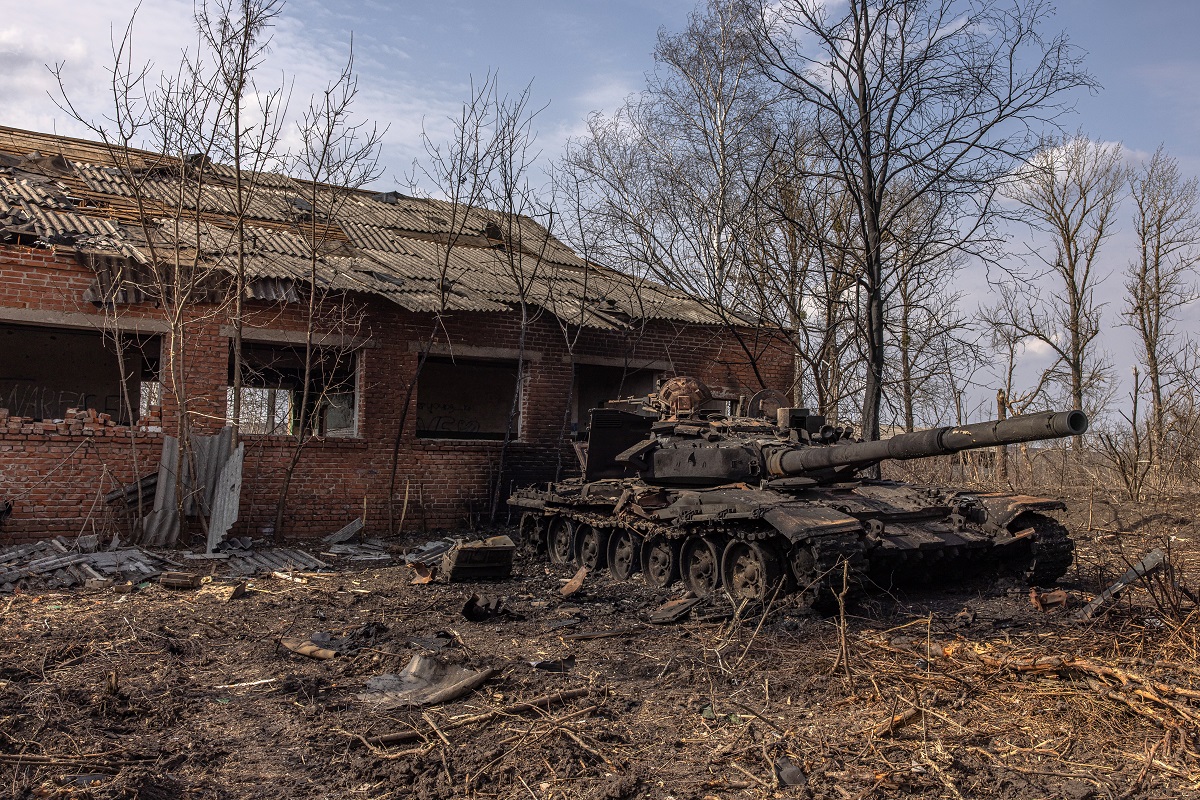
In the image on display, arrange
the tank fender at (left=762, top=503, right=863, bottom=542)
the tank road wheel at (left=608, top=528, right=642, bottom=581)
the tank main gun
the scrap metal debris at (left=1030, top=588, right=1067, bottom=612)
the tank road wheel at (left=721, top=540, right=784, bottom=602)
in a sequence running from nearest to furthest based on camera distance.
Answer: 1. the tank main gun
2. the tank fender at (left=762, top=503, right=863, bottom=542)
3. the scrap metal debris at (left=1030, top=588, right=1067, bottom=612)
4. the tank road wheel at (left=721, top=540, right=784, bottom=602)
5. the tank road wheel at (left=608, top=528, right=642, bottom=581)

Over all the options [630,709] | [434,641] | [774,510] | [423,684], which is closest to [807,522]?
[774,510]

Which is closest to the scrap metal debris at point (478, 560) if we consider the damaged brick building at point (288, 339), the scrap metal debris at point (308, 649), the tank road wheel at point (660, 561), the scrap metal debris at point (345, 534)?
the tank road wheel at point (660, 561)

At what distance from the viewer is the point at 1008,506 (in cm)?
932

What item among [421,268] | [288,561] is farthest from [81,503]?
[421,268]

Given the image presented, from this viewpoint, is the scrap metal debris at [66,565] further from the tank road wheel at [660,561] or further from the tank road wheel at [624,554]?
the tank road wheel at [660,561]

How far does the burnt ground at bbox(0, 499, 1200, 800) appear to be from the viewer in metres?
4.36

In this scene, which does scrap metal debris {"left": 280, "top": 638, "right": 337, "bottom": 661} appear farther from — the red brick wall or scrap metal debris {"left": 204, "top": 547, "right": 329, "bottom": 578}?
the red brick wall

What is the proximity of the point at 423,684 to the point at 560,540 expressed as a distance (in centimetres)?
629

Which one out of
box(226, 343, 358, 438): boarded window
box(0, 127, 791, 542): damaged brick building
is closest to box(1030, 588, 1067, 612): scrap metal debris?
box(0, 127, 791, 542): damaged brick building

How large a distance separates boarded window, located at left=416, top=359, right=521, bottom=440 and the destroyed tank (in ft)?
22.7

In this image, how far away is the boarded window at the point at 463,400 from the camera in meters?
18.5

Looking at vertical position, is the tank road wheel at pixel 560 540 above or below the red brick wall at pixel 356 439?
below

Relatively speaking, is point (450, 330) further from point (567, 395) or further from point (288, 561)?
point (288, 561)

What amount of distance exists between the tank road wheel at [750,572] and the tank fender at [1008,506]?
2.43 m
